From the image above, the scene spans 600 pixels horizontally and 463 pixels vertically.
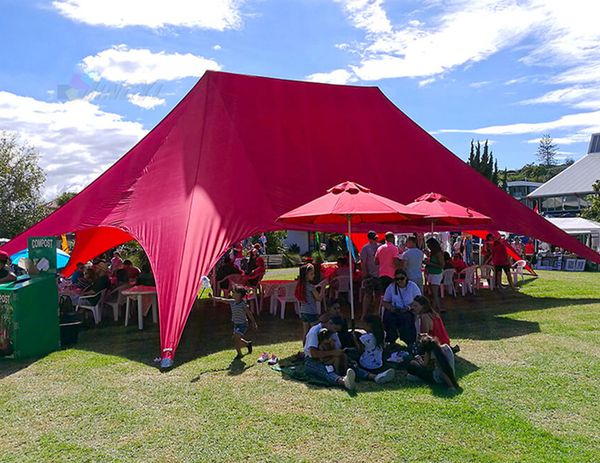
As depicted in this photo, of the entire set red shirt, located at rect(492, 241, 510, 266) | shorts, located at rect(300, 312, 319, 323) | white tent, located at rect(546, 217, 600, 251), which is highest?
white tent, located at rect(546, 217, 600, 251)

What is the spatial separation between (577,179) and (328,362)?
43802mm

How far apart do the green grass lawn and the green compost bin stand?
0.33 meters

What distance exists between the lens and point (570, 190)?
42.2 m

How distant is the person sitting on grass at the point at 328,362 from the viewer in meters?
5.88

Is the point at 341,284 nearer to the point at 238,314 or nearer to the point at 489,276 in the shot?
the point at 238,314

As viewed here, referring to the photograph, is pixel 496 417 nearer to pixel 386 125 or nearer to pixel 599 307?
pixel 599 307

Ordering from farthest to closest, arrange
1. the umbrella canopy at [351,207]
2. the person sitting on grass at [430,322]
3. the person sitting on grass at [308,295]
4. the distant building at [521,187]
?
1. the distant building at [521,187]
2. the umbrella canopy at [351,207]
3. the person sitting on grass at [308,295]
4. the person sitting on grass at [430,322]

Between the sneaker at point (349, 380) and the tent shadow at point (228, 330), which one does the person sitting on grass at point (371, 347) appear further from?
the tent shadow at point (228, 330)

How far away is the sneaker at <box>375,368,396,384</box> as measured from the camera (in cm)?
587

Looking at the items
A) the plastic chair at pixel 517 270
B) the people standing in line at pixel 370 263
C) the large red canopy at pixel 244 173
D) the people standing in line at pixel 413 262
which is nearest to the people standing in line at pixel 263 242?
the plastic chair at pixel 517 270

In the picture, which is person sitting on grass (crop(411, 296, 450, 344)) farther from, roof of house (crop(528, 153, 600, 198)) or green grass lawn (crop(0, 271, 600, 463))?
roof of house (crop(528, 153, 600, 198))

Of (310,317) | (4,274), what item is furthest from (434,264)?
(4,274)

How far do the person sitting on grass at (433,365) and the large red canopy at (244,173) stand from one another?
335 centimetres

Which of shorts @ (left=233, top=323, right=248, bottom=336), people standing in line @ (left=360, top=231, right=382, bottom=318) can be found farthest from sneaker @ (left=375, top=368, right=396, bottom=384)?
people standing in line @ (left=360, top=231, right=382, bottom=318)
